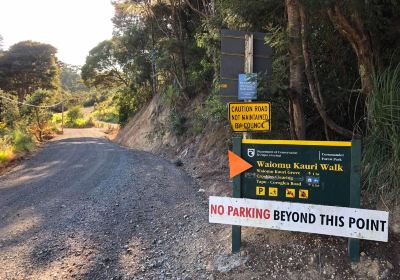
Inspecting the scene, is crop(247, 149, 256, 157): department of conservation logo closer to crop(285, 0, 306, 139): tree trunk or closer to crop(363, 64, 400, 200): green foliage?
crop(363, 64, 400, 200): green foliage

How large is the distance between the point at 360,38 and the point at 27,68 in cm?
4364

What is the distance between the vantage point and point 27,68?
4209 cm

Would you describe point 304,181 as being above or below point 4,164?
above

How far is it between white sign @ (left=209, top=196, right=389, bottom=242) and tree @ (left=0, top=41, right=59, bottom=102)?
42.2 m

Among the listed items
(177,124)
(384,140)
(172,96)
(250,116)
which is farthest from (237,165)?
(172,96)

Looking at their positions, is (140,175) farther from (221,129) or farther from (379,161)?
(379,161)

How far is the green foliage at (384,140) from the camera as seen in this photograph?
13.1 feet

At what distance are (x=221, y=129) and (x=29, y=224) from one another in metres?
6.82

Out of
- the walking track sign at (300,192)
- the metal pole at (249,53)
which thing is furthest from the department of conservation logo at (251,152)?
the metal pole at (249,53)

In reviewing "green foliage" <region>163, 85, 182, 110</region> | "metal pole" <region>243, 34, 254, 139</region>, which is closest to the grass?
"green foliage" <region>163, 85, 182, 110</region>

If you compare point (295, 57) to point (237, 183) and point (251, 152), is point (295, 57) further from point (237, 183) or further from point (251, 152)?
→ point (237, 183)

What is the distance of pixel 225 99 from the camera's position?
5965 mm

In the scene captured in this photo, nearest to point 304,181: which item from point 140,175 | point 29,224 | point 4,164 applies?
point 29,224

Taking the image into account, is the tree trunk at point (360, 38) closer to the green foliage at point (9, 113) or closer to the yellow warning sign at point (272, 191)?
the yellow warning sign at point (272, 191)
